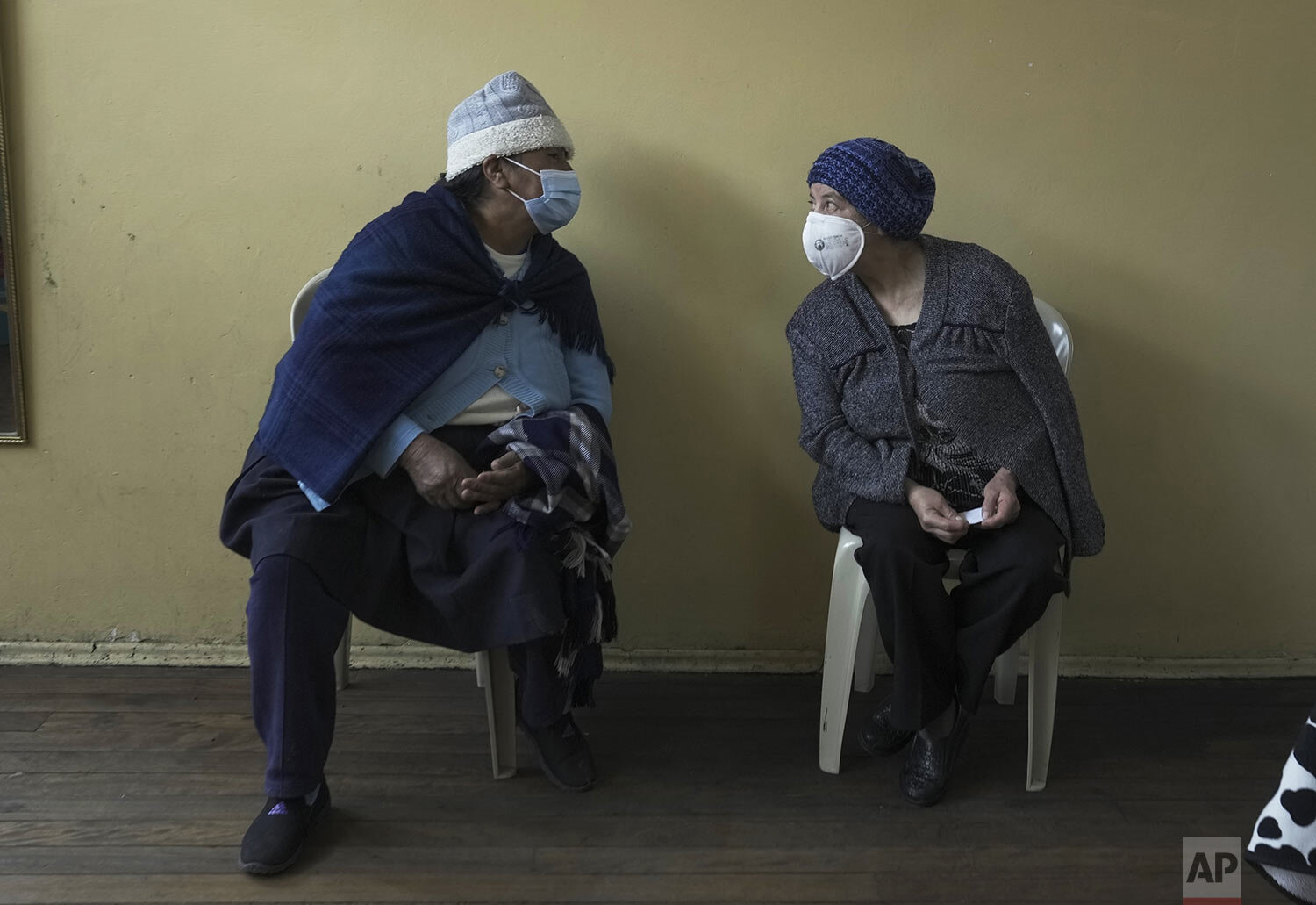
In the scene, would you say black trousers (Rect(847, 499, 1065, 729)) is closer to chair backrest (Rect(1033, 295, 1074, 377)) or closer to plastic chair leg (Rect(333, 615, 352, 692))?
chair backrest (Rect(1033, 295, 1074, 377))

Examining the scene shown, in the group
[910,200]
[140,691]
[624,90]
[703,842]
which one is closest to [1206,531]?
[910,200]

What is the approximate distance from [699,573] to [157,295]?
143 cm

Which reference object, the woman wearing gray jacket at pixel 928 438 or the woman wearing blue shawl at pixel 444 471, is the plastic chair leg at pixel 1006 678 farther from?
the woman wearing blue shawl at pixel 444 471

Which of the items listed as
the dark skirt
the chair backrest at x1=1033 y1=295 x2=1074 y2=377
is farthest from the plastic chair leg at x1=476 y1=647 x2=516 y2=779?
the chair backrest at x1=1033 y1=295 x2=1074 y2=377

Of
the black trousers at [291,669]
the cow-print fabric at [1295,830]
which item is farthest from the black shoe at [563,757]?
the cow-print fabric at [1295,830]

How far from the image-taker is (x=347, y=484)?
6.64ft

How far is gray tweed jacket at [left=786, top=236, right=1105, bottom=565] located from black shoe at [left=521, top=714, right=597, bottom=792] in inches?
27.9

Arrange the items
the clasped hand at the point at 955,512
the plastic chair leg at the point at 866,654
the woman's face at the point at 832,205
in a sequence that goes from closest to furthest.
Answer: the clasped hand at the point at 955,512 → the woman's face at the point at 832,205 → the plastic chair leg at the point at 866,654

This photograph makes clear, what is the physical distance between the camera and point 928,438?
7.22 feet

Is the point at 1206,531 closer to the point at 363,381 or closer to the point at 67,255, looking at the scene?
the point at 363,381

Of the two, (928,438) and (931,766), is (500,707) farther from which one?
(928,438)

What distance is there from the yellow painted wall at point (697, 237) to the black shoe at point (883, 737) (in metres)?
0.44

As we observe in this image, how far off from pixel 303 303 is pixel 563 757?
109 cm

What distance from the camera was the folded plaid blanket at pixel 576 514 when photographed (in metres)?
2.03
